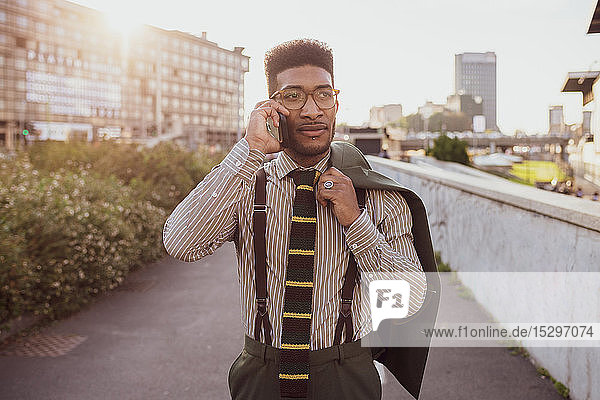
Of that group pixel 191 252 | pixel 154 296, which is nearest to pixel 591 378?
pixel 191 252

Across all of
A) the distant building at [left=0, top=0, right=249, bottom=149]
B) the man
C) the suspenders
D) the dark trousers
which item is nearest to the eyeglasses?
the man

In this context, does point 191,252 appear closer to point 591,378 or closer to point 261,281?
point 261,281

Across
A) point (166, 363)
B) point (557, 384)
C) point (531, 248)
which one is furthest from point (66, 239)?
point (557, 384)

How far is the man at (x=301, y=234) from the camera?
76.0 inches

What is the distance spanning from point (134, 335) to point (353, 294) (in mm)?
4920

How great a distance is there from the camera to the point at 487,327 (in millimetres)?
6410

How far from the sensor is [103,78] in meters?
111

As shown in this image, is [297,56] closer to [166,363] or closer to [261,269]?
[261,269]

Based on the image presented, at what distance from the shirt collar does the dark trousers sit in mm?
603

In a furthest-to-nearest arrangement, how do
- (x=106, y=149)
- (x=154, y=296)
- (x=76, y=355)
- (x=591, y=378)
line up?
(x=106, y=149) → (x=154, y=296) → (x=76, y=355) → (x=591, y=378)

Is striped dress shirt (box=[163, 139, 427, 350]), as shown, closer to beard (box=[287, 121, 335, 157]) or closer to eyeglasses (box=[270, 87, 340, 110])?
beard (box=[287, 121, 335, 157])

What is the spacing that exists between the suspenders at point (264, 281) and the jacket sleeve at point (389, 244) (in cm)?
5

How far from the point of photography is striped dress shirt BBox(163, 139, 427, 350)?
1.94 m

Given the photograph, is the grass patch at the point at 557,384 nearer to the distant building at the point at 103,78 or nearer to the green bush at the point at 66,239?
the green bush at the point at 66,239
